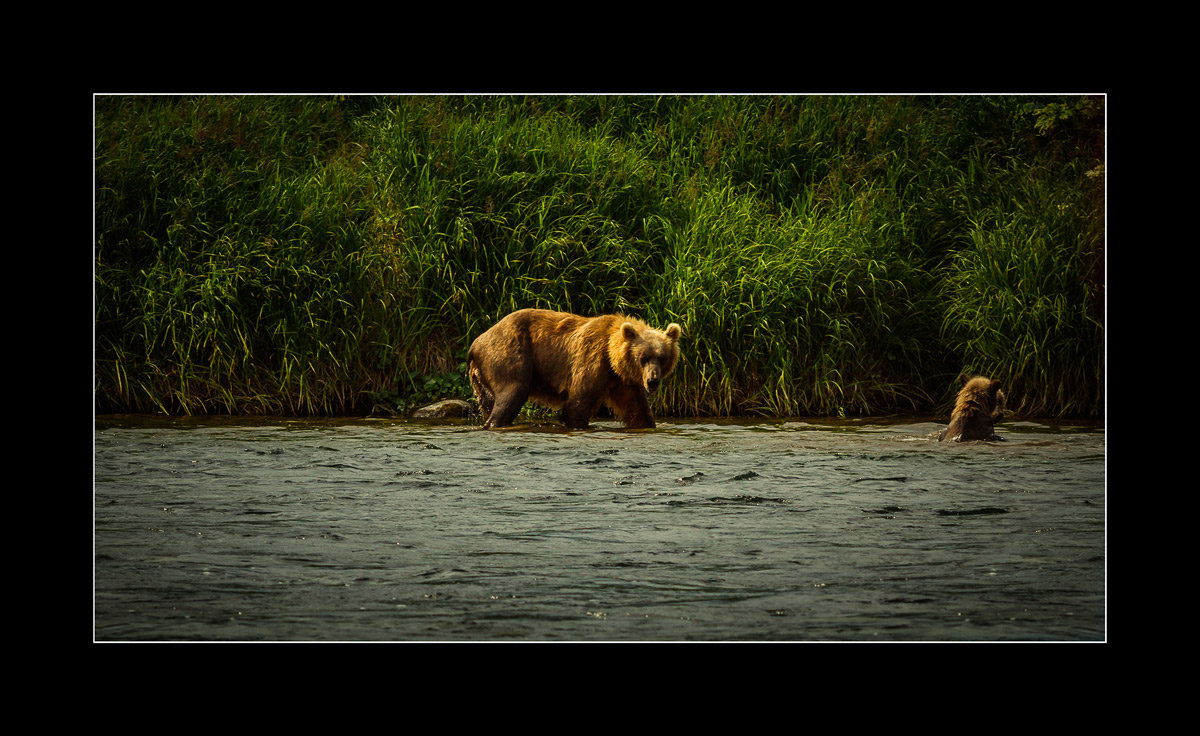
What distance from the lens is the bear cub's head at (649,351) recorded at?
8609mm

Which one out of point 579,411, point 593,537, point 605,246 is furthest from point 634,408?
point 593,537

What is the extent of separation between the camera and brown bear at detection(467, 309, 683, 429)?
353 inches

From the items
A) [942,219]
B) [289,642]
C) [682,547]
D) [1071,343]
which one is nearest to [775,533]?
Result: [682,547]

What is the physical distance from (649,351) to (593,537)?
3165 millimetres

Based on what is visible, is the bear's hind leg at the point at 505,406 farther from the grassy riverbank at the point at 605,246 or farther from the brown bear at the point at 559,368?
the grassy riverbank at the point at 605,246

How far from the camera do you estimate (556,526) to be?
5852mm

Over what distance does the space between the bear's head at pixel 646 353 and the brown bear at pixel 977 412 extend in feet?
6.11

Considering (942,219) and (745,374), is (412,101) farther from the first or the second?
(942,219)

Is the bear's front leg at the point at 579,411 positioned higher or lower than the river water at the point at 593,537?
higher

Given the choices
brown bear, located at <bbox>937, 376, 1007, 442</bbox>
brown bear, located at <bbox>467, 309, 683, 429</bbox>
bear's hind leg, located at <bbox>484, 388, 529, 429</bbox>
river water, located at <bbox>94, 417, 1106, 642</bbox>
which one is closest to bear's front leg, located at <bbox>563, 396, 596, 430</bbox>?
brown bear, located at <bbox>467, 309, 683, 429</bbox>

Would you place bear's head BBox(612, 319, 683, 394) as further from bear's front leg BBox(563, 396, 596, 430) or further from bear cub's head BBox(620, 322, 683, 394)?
bear's front leg BBox(563, 396, 596, 430)

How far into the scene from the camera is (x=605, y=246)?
9.88 m

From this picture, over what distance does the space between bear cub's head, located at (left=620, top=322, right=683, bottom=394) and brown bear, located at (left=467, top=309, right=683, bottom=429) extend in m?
0.02

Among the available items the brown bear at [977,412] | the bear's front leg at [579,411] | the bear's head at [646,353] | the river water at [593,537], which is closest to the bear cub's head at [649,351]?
the bear's head at [646,353]
